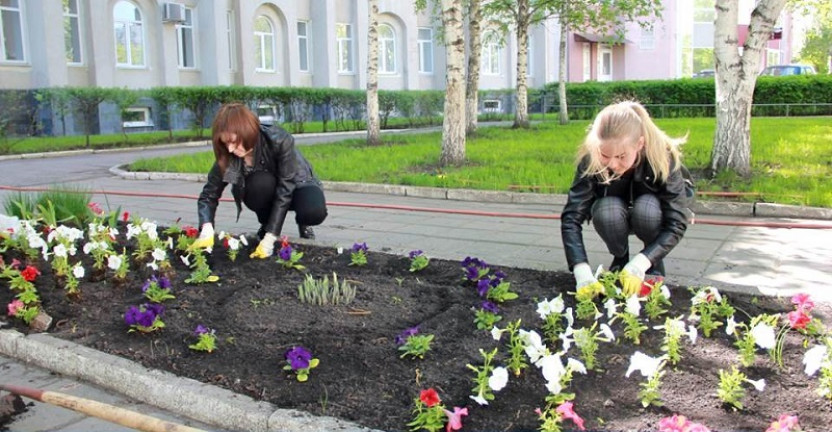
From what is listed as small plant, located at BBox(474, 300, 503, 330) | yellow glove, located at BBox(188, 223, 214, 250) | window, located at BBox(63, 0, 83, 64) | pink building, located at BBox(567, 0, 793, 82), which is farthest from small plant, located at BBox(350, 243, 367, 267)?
pink building, located at BBox(567, 0, 793, 82)

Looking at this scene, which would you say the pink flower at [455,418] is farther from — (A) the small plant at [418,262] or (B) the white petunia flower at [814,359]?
(A) the small plant at [418,262]

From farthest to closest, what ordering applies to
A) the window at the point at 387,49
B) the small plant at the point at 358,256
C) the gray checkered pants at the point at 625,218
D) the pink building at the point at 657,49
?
the pink building at the point at 657,49, the window at the point at 387,49, the small plant at the point at 358,256, the gray checkered pants at the point at 625,218

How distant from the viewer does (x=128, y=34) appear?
24.2m

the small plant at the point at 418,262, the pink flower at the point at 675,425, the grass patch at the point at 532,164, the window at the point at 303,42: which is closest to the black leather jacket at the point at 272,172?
the small plant at the point at 418,262

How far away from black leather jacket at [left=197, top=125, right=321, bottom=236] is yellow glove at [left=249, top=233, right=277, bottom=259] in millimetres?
103

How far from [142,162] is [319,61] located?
17900 millimetres

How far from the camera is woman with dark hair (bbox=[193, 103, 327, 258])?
4.59 meters

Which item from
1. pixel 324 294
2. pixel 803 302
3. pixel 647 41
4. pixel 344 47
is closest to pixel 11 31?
pixel 344 47

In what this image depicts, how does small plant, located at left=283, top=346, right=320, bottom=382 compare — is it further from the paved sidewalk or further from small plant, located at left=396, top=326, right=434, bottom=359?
small plant, located at left=396, top=326, right=434, bottom=359

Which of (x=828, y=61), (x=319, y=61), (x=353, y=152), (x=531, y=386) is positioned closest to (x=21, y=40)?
(x=319, y=61)

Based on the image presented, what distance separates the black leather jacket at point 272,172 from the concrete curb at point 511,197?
9.55 ft

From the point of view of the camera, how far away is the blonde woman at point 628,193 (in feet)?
11.7

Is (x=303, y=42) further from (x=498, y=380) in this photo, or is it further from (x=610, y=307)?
(x=498, y=380)

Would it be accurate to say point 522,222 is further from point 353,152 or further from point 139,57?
point 139,57
